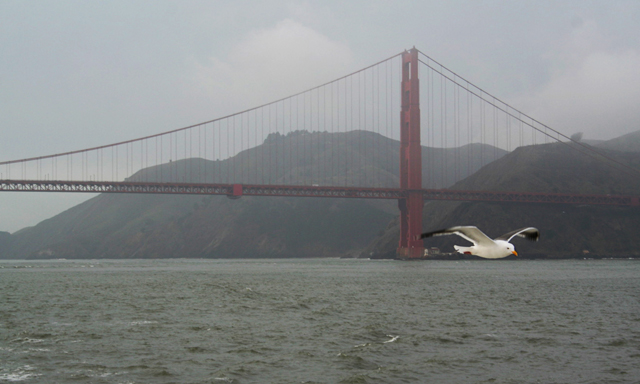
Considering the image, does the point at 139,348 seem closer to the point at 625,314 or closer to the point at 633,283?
the point at 625,314

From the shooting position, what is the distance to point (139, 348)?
68.4ft

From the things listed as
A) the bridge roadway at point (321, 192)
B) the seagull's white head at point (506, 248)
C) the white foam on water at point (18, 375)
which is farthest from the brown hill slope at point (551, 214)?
the white foam on water at point (18, 375)

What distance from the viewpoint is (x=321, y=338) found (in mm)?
22734

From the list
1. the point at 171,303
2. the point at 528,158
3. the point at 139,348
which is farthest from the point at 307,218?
the point at 139,348

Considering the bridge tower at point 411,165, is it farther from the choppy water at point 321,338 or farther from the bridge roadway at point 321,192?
the choppy water at point 321,338

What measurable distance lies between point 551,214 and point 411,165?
34.7 meters

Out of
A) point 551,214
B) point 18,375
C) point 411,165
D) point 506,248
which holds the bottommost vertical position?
point 18,375

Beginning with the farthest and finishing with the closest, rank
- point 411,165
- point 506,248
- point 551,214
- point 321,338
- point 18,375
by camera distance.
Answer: point 551,214, point 411,165, point 321,338, point 18,375, point 506,248

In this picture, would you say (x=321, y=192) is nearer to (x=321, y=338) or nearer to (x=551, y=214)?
(x=551, y=214)

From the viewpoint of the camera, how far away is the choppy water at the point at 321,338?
17.2 m

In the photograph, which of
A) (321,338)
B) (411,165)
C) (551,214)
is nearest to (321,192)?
(411,165)

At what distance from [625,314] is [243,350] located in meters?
18.2

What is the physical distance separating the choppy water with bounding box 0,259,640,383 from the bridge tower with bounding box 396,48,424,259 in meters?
65.3

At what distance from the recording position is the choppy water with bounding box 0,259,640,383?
17.2m
